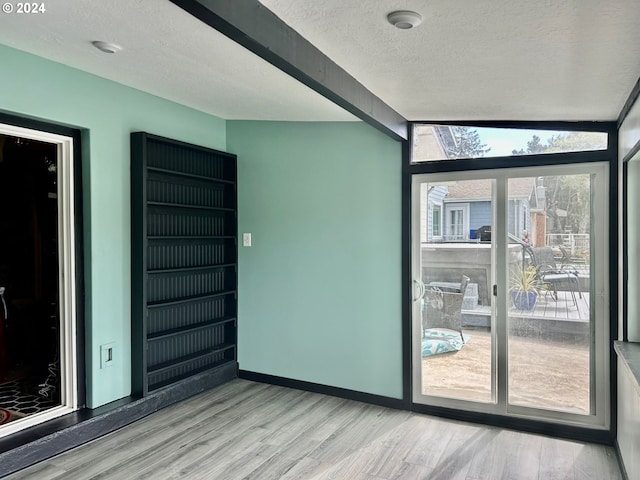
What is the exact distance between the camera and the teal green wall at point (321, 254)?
12.7 ft

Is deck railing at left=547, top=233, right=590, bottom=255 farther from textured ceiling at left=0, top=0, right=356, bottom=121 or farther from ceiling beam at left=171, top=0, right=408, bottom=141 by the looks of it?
textured ceiling at left=0, top=0, right=356, bottom=121

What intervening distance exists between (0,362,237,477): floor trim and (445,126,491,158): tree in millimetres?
2856

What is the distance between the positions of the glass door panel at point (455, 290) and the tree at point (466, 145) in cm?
20

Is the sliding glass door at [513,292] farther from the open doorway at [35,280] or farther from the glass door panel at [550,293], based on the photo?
the open doorway at [35,280]

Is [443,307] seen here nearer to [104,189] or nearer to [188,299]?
[188,299]

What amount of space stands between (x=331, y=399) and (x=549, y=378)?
173 centimetres

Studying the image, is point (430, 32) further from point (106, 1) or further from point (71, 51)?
point (71, 51)

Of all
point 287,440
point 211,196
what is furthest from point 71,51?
point 287,440

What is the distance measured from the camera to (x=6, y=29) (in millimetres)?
2451

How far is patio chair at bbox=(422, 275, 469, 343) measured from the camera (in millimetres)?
3650

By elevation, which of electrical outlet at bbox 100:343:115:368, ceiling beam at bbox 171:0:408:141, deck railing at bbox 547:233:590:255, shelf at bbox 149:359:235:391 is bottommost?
shelf at bbox 149:359:235:391

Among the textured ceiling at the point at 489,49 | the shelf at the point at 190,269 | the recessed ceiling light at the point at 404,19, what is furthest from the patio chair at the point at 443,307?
the recessed ceiling light at the point at 404,19

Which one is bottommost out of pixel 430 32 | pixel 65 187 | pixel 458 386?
pixel 458 386

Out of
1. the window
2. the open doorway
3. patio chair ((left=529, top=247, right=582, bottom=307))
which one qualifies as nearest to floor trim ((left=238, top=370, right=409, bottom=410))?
patio chair ((left=529, top=247, right=582, bottom=307))
